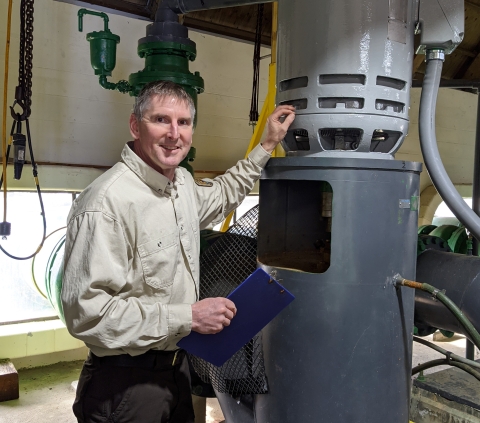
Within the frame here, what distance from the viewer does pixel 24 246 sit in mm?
3566

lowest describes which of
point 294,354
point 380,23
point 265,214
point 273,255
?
point 294,354

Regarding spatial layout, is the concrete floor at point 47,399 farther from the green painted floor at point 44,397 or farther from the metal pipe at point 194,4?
the metal pipe at point 194,4

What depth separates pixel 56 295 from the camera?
2.83 metres

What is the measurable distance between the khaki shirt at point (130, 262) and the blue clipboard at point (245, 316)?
0.06 metres

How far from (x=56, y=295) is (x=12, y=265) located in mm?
948

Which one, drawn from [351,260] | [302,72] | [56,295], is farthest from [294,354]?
[56,295]

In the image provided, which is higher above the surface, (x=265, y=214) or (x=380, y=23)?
(x=380, y=23)

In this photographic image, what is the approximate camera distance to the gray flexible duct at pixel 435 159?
4.34 ft

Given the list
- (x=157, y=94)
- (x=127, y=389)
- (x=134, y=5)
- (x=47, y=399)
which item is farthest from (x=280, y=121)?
(x=47, y=399)

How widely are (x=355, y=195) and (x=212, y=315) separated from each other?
48 centimetres

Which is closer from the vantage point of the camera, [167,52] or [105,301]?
[105,301]

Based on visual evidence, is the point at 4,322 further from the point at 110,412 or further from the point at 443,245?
the point at 443,245

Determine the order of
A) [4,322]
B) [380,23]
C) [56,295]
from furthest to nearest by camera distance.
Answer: [4,322]
[56,295]
[380,23]

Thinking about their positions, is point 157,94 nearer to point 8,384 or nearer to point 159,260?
point 159,260
